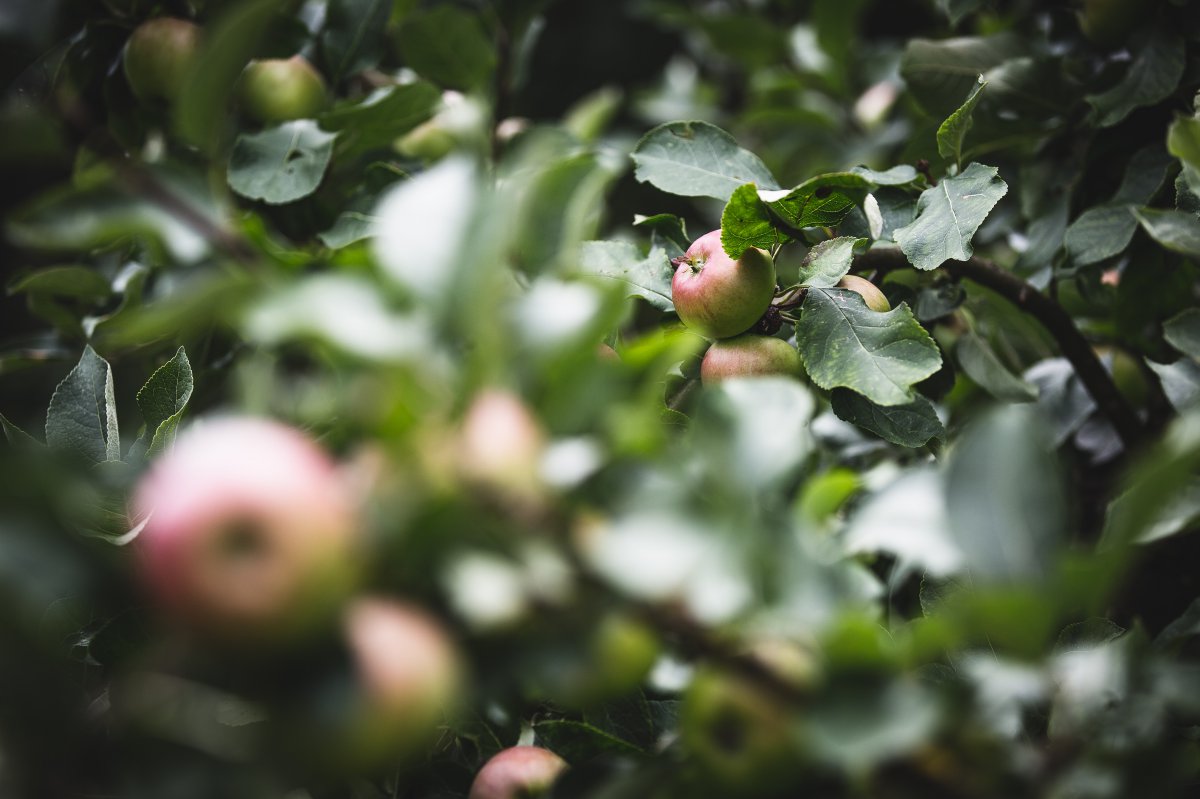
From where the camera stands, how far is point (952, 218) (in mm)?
541

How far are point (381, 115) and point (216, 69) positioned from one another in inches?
14.2

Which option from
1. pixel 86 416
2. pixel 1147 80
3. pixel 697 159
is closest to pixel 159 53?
pixel 86 416

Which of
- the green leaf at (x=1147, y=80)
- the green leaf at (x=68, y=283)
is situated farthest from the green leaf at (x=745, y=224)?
the green leaf at (x=68, y=283)

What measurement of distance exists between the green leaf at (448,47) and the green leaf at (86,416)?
0.44m

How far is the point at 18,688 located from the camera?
0.28 m

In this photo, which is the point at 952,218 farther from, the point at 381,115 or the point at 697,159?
the point at 381,115

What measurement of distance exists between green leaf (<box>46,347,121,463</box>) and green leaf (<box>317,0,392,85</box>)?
388 millimetres

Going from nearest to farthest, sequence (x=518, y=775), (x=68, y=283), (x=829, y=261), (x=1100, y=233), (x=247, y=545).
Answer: (x=247, y=545) < (x=518, y=775) < (x=829, y=261) < (x=1100, y=233) < (x=68, y=283)

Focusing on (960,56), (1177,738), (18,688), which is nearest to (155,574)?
(18,688)

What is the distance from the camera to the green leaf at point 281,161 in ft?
2.17

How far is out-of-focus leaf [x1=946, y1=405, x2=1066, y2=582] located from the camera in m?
0.30

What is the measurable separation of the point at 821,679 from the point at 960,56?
672mm

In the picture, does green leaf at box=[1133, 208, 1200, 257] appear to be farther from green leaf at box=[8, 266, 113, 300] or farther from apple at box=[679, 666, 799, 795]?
green leaf at box=[8, 266, 113, 300]

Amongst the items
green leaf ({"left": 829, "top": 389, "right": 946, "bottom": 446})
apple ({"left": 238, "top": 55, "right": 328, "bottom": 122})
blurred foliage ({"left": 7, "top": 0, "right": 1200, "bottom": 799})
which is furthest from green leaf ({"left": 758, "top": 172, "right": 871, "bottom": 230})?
apple ({"left": 238, "top": 55, "right": 328, "bottom": 122})
